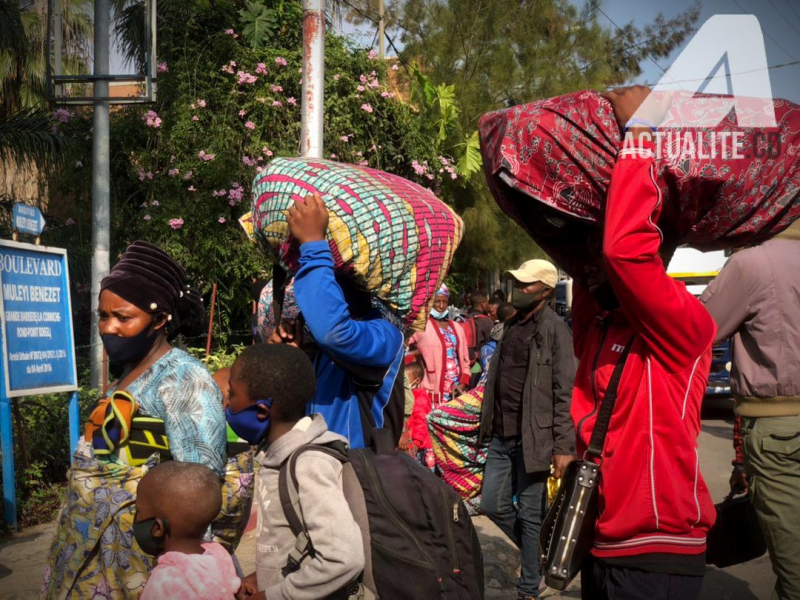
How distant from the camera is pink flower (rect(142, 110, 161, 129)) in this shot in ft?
37.6

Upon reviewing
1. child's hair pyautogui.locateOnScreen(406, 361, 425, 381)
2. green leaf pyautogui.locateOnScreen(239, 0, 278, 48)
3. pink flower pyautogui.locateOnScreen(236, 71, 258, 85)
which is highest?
green leaf pyautogui.locateOnScreen(239, 0, 278, 48)

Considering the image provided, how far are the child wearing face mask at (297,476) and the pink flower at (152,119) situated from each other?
9.63 meters

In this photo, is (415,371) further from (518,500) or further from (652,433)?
(652,433)

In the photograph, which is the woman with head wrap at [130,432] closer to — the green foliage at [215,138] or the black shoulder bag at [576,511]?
the black shoulder bag at [576,511]

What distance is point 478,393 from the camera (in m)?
6.04

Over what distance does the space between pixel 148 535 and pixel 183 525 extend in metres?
Answer: 0.11

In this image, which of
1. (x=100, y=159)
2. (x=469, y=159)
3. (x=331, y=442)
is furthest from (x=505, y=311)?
(x=331, y=442)

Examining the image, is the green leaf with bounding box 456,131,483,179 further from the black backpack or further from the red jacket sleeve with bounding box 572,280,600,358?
the black backpack

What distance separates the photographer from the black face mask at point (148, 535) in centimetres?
249

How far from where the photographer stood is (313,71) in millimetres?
7086

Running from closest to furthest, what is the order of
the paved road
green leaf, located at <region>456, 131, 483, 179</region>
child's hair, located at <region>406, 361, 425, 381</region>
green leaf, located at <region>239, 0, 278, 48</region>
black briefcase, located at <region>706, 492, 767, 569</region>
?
1. black briefcase, located at <region>706, 492, 767, 569</region>
2. the paved road
3. child's hair, located at <region>406, 361, 425, 381</region>
4. green leaf, located at <region>239, 0, 278, 48</region>
5. green leaf, located at <region>456, 131, 483, 179</region>

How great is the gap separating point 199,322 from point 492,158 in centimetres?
152

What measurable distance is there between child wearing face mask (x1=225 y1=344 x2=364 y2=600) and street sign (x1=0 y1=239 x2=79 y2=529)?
13.3ft

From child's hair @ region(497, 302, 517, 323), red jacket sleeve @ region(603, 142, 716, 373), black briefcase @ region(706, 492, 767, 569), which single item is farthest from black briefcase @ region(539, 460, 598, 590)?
child's hair @ region(497, 302, 517, 323)
